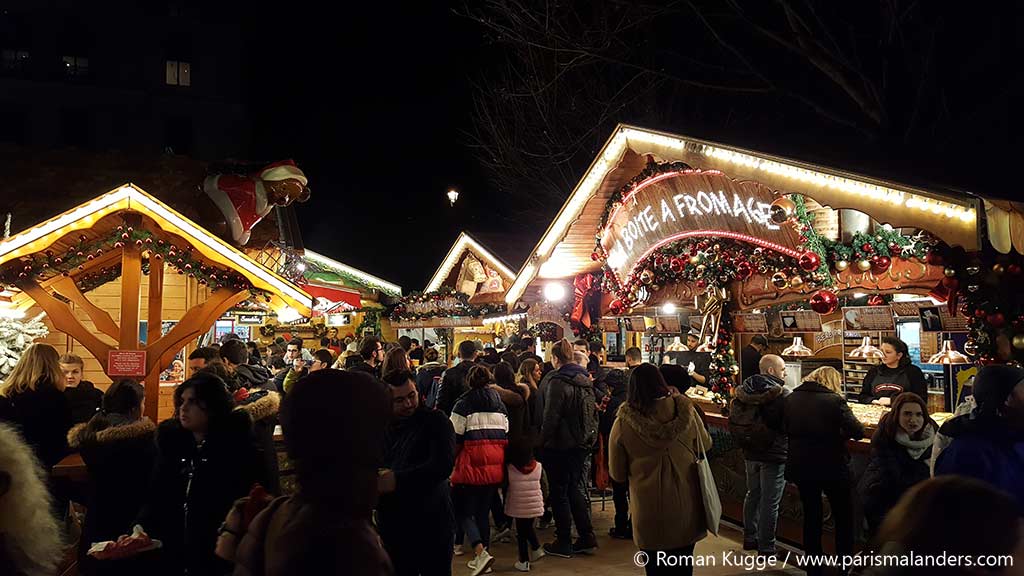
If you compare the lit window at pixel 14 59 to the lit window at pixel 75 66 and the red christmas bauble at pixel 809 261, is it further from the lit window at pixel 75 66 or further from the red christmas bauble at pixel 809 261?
the red christmas bauble at pixel 809 261

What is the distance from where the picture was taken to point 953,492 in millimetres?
1835

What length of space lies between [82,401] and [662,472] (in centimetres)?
524

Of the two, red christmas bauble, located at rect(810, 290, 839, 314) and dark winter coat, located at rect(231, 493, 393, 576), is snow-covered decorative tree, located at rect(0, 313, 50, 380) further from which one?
red christmas bauble, located at rect(810, 290, 839, 314)

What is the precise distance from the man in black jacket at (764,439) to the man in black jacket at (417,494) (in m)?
3.61

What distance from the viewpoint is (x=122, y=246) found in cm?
745

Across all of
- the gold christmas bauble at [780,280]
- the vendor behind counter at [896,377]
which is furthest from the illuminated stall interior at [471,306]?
the vendor behind counter at [896,377]

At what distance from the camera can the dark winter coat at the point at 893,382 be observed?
829 cm

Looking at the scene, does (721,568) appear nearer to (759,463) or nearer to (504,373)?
(759,463)

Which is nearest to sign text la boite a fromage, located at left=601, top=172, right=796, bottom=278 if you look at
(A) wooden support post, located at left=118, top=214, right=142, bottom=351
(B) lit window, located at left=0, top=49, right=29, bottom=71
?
(A) wooden support post, located at left=118, top=214, right=142, bottom=351

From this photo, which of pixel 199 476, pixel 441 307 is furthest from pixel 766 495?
pixel 441 307

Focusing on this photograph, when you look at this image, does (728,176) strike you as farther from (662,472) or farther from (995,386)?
(995,386)

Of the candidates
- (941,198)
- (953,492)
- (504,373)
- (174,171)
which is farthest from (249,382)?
(953,492)

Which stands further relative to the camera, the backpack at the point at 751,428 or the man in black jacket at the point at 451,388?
the man in black jacket at the point at 451,388

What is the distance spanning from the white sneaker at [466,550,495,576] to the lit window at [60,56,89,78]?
42.0 m
